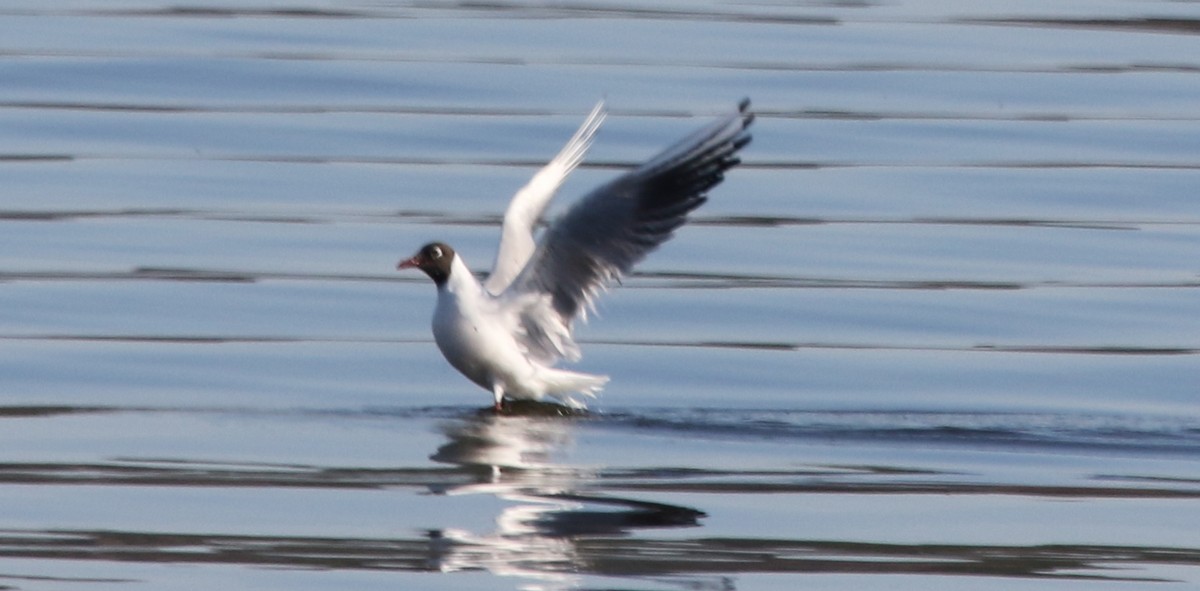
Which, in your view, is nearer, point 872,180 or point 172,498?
point 172,498

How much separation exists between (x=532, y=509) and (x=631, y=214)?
287 cm

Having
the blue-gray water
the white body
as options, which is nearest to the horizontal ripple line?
the blue-gray water

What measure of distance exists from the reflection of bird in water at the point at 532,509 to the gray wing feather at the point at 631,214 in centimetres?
87

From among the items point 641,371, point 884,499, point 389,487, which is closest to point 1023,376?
point 641,371

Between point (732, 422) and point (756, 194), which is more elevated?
point (756, 194)

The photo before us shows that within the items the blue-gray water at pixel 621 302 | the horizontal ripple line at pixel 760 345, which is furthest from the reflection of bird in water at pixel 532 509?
the horizontal ripple line at pixel 760 345

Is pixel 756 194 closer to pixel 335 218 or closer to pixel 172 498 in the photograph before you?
pixel 335 218

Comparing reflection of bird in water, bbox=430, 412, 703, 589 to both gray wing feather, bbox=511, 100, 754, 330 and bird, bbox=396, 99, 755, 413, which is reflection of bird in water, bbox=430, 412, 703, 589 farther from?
gray wing feather, bbox=511, 100, 754, 330

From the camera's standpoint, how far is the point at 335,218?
18641 millimetres

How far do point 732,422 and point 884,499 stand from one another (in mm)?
2150

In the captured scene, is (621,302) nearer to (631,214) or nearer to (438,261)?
(438,261)

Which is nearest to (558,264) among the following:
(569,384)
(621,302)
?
(569,384)

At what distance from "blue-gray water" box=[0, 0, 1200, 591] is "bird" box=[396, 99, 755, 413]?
0.90ft

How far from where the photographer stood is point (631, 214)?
12.6 metres
